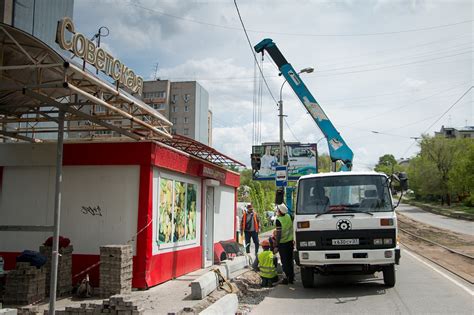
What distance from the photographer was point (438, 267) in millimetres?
13727

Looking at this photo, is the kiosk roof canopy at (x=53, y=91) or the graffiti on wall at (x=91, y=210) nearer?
the kiosk roof canopy at (x=53, y=91)

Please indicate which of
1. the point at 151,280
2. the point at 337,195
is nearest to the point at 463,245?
the point at 337,195

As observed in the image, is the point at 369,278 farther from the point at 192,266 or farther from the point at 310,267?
the point at 192,266

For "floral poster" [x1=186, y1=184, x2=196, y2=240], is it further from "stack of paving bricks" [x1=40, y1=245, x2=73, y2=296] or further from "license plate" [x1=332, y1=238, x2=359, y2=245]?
"license plate" [x1=332, y1=238, x2=359, y2=245]

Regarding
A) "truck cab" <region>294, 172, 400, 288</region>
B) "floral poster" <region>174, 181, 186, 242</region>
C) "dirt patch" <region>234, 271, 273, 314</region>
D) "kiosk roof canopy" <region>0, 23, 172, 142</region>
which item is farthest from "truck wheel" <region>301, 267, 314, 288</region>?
"kiosk roof canopy" <region>0, 23, 172, 142</region>

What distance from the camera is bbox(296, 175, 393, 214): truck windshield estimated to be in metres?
9.80

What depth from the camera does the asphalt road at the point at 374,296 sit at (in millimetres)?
7910

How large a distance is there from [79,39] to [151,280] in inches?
208

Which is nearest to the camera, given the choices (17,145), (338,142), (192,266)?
(17,145)

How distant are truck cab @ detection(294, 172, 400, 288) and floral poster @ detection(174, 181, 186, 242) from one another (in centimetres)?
325

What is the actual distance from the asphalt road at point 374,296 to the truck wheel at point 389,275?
141 mm

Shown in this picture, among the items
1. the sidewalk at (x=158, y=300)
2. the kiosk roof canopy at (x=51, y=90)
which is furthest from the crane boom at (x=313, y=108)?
the sidewalk at (x=158, y=300)

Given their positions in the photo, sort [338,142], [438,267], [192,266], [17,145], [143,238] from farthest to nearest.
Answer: [338,142], [438,267], [192,266], [17,145], [143,238]

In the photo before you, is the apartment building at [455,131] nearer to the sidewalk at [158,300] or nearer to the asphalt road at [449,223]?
the asphalt road at [449,223]
